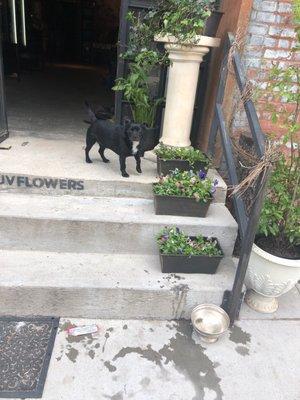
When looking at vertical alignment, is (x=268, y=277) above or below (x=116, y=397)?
above

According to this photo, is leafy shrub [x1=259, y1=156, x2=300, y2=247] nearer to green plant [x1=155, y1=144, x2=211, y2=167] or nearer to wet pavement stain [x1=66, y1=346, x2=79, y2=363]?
green plant [x1=155, y1=144, x2=211, y2=167]

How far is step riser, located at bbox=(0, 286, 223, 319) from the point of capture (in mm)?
2258

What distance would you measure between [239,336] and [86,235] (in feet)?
4.12

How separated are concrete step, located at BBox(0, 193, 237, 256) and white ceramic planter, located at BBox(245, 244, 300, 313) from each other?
1.08 feet

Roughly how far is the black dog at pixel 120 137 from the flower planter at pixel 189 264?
84 cm

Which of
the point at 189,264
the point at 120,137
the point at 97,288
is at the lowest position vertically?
the point at 97,288

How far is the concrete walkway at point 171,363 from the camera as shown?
1.92 m

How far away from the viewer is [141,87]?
3.40 metres

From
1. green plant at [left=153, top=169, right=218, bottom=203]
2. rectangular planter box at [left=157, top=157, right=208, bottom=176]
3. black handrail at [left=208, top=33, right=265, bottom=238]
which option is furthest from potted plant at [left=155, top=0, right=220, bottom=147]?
green plant at [left=153, top=169, right=218, bottom=203]

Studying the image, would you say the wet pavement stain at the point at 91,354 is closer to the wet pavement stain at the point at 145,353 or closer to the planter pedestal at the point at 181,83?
the wet pavement stain at the point at 145,353

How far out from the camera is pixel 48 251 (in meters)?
2.58

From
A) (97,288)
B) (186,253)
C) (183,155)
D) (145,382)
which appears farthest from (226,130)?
(145,382)

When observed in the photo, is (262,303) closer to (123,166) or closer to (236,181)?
(236,181)

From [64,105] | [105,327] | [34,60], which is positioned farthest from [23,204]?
[34,60]
